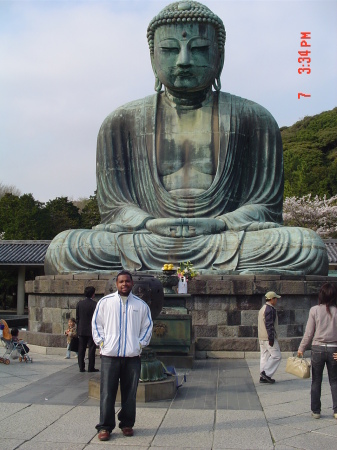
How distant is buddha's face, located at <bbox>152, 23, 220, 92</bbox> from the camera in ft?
37.2

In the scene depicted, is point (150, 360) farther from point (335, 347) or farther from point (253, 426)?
point (335, 347)

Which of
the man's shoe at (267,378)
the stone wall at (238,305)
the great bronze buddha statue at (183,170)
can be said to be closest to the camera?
the man's shoe at (267,378)

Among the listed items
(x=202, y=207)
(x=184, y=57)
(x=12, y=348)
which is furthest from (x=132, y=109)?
(x=12, y=348)

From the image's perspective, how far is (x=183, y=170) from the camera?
11.6 metres

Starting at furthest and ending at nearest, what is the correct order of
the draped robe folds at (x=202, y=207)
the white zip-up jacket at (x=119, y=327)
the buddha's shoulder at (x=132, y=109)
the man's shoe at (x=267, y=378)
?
1. the buddha's shoulder at (x=132, y=109)
2. the draped robe folds at (x=202, y=207)
3. the man's shoe at (x=267, y=378)
4. the white zip-up jacket at (x=119, y=327)

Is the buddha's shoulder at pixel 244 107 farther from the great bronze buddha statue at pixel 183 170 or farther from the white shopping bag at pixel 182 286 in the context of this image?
the white shopping bag at pixel 182 286

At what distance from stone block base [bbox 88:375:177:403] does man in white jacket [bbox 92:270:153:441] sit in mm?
953

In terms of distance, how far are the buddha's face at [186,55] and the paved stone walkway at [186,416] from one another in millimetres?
6477

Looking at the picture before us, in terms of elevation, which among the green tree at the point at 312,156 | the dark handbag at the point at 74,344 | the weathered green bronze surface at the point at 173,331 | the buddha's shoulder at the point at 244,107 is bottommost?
the dark handbag at the point at 74,344

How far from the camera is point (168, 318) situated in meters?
7.48

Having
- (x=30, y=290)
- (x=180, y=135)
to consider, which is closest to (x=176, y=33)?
(x=180, y=135)

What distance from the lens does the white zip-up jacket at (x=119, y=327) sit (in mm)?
4383

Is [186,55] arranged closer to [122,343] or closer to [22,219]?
[122,343]

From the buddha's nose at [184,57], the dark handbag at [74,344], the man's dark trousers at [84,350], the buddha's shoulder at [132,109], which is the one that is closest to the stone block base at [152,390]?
the man's dark trousers at [84,350]
